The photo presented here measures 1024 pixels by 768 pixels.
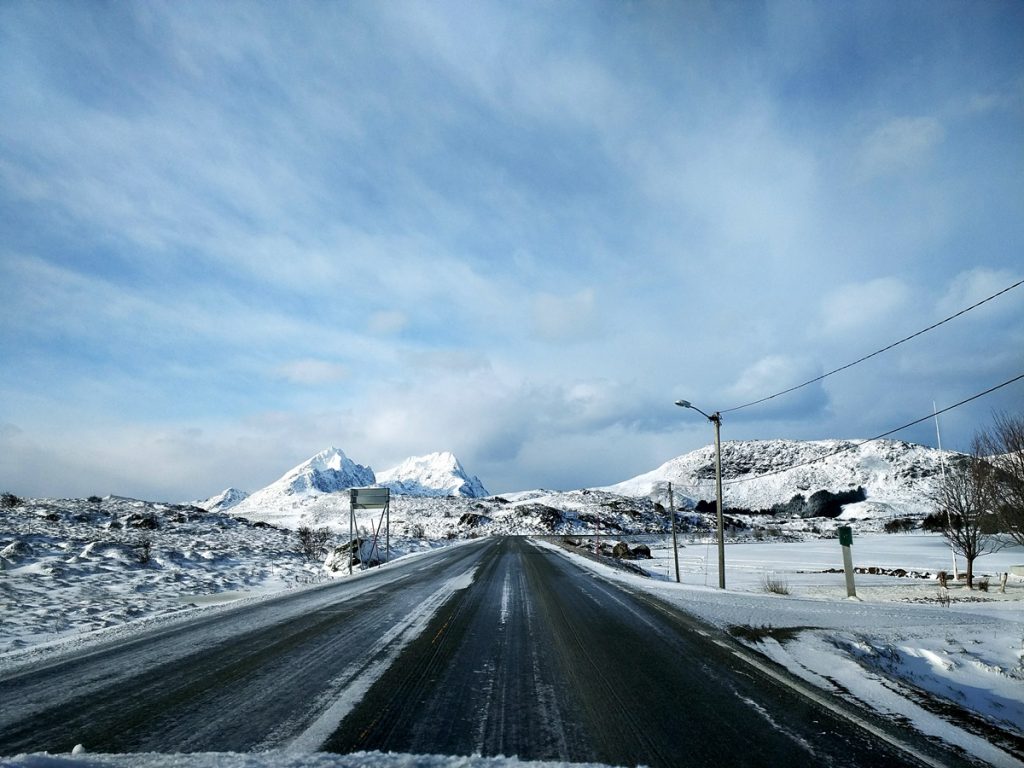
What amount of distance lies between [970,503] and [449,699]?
105ft

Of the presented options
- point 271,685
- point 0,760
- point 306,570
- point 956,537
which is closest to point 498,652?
point 271,685

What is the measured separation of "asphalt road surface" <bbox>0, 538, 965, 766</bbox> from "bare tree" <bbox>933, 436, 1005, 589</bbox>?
77.6 ft

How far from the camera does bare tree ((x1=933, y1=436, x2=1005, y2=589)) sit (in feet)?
77.5

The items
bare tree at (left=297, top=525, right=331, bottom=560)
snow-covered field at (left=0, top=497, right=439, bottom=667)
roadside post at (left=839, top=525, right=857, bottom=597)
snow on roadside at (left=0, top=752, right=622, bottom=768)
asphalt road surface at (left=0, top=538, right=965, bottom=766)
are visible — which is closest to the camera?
snow on roadside at (left=0, top=752, right=622, bottom=768)

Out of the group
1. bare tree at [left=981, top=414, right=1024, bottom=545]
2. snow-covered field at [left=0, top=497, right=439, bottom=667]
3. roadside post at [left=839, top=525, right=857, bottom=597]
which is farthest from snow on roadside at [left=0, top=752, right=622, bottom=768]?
bare tree at [left=981, top=414, right=1024, bottom=545]

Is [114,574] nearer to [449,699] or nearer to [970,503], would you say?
[449,699]

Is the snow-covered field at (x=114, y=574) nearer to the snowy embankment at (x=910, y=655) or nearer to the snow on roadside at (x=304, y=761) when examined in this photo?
the snow on roadside at (x=304, y=761)

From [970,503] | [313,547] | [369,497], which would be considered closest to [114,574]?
[313,547]

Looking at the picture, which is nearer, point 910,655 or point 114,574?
point 910,655

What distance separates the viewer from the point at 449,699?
5129 mm

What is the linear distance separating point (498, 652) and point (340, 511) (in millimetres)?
134292

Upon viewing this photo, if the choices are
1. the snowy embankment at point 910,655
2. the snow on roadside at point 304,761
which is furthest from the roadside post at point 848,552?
the snow on roadside at point 304,761

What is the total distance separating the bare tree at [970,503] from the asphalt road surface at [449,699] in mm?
23650

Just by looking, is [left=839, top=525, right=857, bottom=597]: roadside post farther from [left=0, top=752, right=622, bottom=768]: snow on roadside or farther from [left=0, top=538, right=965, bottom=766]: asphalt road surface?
[left=0, top=752, right=622, bottom=768]: snow on roadside
